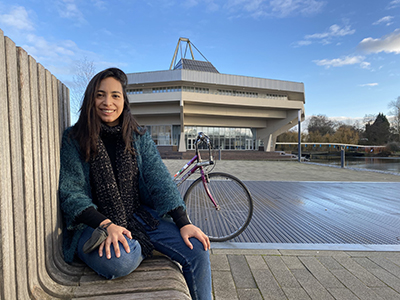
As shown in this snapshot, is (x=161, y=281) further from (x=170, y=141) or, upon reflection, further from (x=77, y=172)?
(x=170, y=141)

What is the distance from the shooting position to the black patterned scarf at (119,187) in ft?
4.80

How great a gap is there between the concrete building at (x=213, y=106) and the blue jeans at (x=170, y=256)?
2645cm

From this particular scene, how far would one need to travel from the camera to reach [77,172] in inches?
56.6

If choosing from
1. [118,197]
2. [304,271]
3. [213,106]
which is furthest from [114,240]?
[213,106]

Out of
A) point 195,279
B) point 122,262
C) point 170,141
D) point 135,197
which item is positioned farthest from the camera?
point 170,141

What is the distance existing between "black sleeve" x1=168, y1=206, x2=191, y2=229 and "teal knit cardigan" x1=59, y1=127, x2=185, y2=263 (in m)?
0.03

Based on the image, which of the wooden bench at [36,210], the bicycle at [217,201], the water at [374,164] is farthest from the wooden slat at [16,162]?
the water at [374,164]

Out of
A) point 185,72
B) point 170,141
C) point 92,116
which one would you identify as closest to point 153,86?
point 185,72

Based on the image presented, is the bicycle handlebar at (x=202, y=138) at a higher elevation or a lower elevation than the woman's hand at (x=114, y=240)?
higher

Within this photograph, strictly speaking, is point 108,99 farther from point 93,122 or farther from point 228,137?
point 228,137

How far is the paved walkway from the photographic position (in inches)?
70.6

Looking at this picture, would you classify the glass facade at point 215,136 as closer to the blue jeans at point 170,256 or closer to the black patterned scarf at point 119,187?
the black patterned scarf at point 119,187

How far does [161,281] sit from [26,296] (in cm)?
60

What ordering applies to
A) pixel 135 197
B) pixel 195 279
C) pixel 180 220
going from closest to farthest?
pixel 195 279, pixel 180 220, pixel 135 197
